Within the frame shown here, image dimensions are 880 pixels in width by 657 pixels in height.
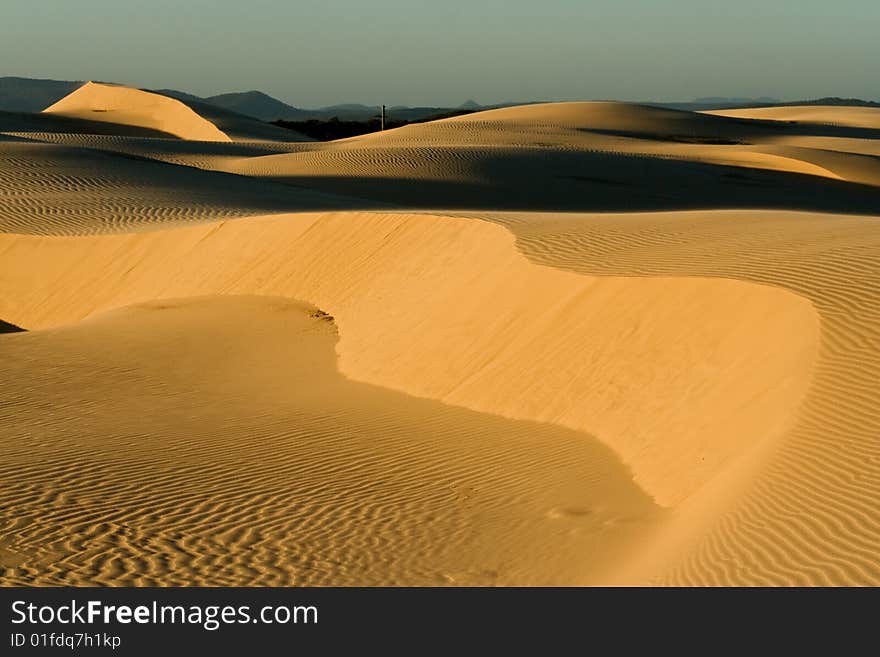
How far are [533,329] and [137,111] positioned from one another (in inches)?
2388

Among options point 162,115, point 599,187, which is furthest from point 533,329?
point 162,115

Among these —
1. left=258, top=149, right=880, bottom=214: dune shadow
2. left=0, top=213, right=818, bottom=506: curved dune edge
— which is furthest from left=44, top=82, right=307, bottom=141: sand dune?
left=0, top=213, right=818, bottom=506: curved dune edge

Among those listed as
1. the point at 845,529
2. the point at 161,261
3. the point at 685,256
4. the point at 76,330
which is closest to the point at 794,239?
the point at 685,256

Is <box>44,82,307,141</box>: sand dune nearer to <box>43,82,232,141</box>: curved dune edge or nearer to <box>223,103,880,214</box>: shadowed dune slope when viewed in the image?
<box>43,82,232,141</box>: curved dune edge

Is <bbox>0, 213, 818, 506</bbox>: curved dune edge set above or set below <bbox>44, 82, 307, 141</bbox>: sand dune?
below

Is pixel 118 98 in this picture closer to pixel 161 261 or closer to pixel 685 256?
pixel 161 261

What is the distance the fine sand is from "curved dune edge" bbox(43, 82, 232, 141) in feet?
132

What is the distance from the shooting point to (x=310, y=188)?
34.2 meters

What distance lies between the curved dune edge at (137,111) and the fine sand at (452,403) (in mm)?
40291

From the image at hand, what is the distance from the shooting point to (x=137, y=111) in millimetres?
69625

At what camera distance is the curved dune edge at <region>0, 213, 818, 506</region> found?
9500 millimetres

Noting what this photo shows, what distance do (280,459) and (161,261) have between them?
12531 mm

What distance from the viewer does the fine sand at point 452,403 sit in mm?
7707
